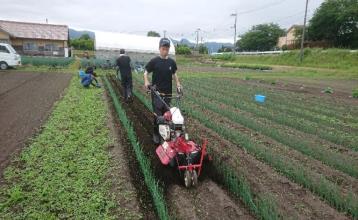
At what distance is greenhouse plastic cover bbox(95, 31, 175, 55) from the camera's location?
3259cm

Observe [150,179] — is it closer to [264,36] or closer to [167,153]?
[167,153]

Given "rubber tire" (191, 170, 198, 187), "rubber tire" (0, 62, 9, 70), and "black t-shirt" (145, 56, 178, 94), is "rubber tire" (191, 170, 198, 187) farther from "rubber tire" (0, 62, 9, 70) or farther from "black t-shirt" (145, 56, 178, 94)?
"rubber tire" (0, 62, 9, 70)

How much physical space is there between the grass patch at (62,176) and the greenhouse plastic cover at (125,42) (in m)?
25.8

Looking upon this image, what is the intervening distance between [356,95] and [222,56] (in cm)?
4146

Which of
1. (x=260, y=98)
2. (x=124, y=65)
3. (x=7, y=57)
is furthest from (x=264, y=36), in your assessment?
(x=124, y=65)

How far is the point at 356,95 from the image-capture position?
1520 cm

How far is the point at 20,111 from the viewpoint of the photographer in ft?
30.1

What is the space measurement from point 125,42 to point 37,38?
12.1 meters

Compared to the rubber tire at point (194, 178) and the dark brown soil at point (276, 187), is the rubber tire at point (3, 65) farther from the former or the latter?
the rubber tire at point (194, 178)

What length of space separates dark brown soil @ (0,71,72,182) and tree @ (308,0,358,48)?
3903cm

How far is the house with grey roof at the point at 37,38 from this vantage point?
38.7 metres

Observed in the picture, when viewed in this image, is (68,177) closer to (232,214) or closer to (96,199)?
(96,199)

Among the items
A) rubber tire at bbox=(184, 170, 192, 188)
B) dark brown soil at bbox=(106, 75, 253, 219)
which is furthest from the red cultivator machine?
dark brown soil at bbox=(106, 75, 253, 219)

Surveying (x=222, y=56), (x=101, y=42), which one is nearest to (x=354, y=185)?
(x=101, y=42)
